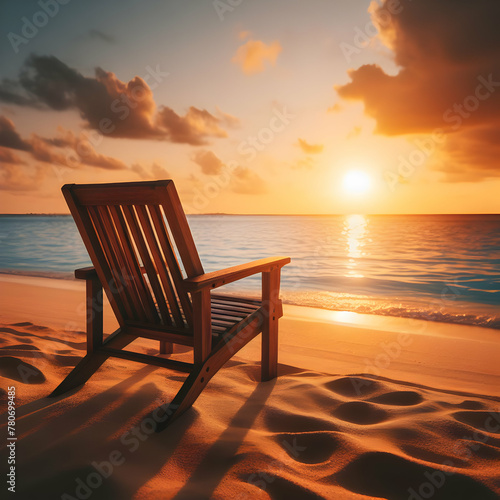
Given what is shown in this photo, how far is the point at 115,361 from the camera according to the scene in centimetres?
260

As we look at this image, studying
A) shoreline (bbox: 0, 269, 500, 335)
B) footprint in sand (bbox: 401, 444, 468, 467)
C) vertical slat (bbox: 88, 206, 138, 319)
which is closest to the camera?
footprint in sand (bbox: 401, 444, 468, 467)

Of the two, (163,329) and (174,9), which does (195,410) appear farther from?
(174,9)

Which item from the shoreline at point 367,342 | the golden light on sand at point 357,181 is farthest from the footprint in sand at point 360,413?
the golden light on sand at point 357,181

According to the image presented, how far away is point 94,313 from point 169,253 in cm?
75

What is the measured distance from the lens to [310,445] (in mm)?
1525

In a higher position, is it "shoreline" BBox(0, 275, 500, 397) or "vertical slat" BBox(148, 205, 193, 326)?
"vertical slat" BBox(148, 205, 193, 326)

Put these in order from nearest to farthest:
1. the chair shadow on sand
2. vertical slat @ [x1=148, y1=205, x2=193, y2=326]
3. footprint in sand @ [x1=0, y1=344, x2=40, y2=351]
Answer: the chair shadow on sand
vertical slat @ [x1=148, y1=205, x2=193, y2=326]
footprint in sand @ [x1=0, y1=344, x2=40, y2=351]

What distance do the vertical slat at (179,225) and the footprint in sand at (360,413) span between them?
45.5 inches

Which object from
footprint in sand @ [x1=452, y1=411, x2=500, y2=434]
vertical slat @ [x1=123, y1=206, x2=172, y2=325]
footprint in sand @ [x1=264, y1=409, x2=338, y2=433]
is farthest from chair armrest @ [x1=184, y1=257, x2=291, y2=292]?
footprint in sand @ [x1=452, y1=411, x2=500, y2=434]

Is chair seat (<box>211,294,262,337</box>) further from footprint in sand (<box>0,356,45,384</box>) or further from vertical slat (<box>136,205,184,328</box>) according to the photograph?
footprint in sand (<box>0,356,45,384</box>)

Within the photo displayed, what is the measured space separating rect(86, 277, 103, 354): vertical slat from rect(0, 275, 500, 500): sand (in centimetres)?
27

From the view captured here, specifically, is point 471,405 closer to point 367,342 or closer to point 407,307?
point 367,342

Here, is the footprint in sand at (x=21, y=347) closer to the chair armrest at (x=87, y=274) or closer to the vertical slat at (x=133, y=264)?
the chair armrest at (x=87, y=274)

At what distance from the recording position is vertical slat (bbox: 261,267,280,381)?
231 cm
